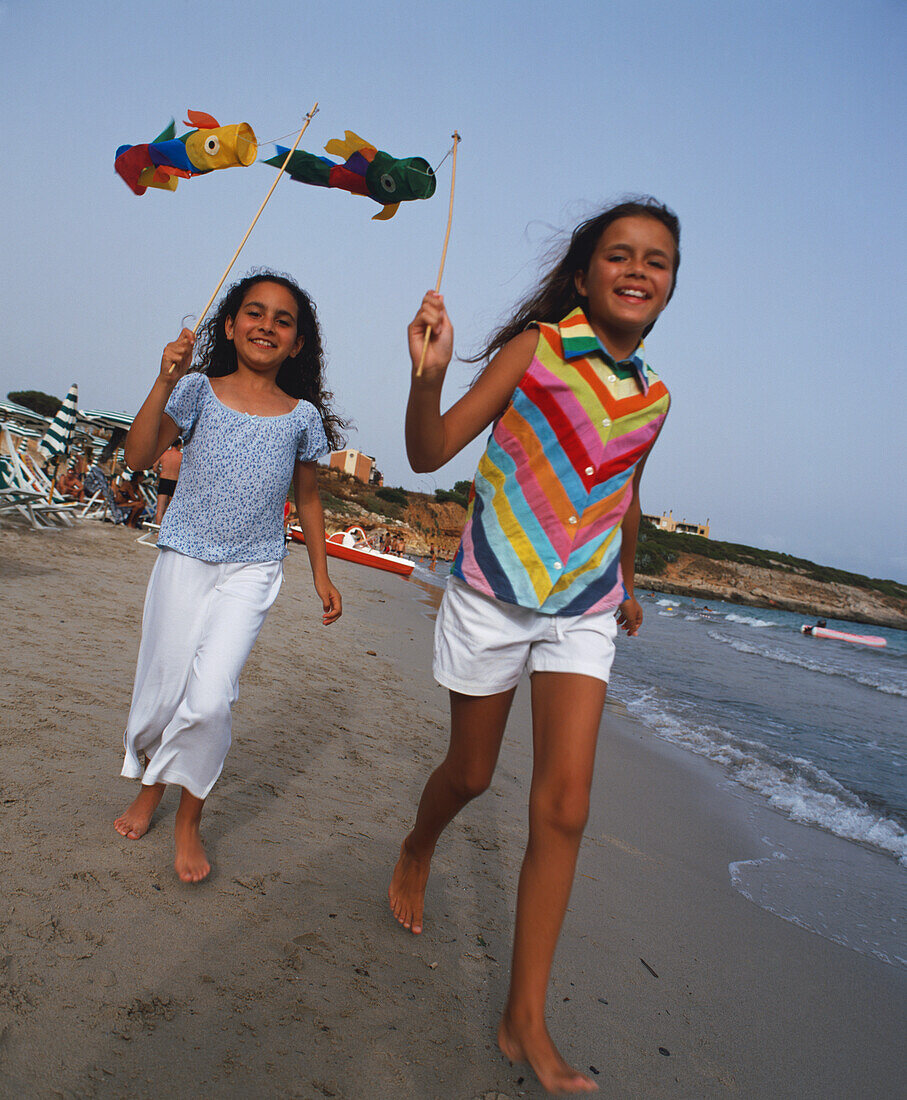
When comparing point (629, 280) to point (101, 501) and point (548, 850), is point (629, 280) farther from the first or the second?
point (101, 501)

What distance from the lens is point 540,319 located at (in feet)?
7.61

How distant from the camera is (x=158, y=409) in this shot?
2.39 meters

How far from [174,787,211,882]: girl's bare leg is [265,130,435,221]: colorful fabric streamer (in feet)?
7.87

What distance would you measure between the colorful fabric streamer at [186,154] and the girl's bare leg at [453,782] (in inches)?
101

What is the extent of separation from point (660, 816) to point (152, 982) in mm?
3031

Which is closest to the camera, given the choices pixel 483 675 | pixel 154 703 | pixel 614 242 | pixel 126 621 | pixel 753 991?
pixel 483 675

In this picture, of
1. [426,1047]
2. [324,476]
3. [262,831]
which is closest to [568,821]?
[426,1047]

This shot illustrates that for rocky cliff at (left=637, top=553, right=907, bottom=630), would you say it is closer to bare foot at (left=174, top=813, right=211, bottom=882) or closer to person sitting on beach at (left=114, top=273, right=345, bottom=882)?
person sitting on beach at (left=114, top=273, right=345, bottom=882)

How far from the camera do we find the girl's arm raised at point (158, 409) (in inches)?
92.0

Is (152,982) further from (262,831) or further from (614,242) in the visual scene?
(614,242)

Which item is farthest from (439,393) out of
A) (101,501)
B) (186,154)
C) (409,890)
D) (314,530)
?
(101,501)

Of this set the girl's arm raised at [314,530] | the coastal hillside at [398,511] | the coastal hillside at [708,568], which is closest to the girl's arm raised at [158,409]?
the girl's arm raised at [314,530]

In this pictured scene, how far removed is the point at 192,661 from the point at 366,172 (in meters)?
2.12

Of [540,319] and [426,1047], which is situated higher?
[540,319]
